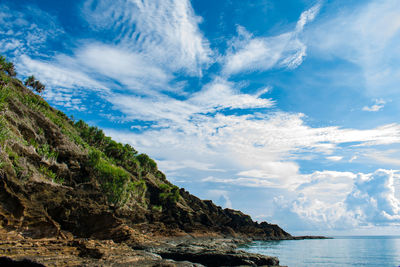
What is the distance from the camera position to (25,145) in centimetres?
2862

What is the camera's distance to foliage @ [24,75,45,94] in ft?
223

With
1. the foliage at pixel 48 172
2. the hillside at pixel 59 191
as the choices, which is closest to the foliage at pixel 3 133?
the hillside at pixel 59 191

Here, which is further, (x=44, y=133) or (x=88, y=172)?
(x=88, y=172)

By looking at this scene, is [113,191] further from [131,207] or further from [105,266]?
[105,266]

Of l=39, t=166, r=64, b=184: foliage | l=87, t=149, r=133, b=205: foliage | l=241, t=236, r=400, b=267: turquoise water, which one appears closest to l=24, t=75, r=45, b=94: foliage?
l=87, t=149, r=133, b=205: foliage

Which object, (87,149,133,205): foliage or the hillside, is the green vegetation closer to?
the hillside

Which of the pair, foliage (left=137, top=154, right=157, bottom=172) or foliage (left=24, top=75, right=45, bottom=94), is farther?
foliage (left=137, top=154, right=157, bottom=172)

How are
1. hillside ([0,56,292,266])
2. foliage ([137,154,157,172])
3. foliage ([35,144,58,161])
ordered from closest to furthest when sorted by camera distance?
hillside ([0,56,292,266]) < foliage ([35,144,58,161]) < foliage ([137,154,157,172])

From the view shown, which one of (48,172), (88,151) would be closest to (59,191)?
(48,172)

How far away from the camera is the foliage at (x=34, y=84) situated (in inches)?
2674

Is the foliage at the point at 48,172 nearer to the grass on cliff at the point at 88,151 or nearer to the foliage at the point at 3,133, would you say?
the grass on cliff at the point at 88,151

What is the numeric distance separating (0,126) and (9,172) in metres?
6.86

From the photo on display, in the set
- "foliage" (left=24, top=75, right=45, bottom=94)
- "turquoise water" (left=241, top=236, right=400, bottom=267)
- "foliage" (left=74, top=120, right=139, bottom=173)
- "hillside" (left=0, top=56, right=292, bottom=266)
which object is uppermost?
"foliage" (left=24, top=75, right=45, bottom=94)

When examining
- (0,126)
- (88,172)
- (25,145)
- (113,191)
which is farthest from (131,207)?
(0,126)
